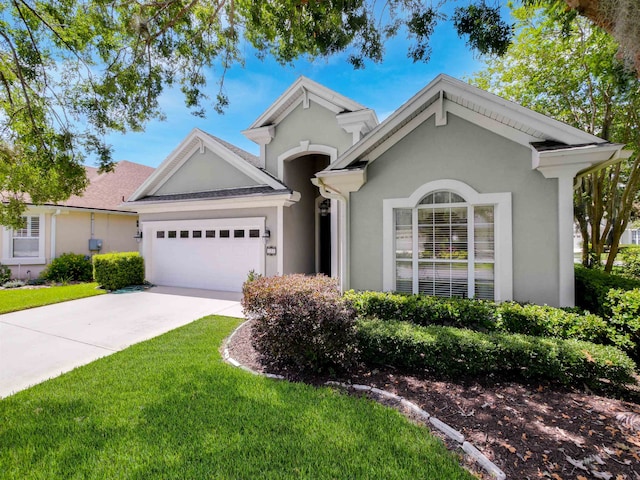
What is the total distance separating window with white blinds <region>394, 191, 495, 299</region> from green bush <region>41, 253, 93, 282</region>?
51.0 feet

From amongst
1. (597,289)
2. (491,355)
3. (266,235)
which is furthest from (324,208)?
(491,355)

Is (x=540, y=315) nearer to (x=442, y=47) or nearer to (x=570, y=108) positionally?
(x=442, y=47)

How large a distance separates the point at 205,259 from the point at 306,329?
29.3 feet

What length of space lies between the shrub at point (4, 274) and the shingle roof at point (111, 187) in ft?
12.0

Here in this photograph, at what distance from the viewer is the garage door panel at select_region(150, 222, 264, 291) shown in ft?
38.1

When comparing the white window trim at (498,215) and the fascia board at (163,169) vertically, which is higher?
the fascia board at (163,169)

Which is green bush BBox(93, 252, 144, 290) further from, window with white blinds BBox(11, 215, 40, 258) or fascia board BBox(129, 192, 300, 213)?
window with white blinds BBox(11, 215, 40, 258)

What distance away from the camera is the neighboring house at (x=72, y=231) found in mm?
14227

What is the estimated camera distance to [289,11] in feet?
21.0

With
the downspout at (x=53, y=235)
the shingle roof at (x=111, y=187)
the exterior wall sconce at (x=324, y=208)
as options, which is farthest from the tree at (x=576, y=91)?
the downspout at (x=53, y=235)

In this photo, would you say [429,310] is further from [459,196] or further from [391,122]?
[391,122]

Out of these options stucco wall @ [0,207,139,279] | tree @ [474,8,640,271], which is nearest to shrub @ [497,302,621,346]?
tree @ [474,8,640,271]

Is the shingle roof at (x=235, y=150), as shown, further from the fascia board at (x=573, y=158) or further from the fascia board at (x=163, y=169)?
the fascia board at (x=573, y=158)

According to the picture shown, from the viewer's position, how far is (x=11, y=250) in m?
14.1
